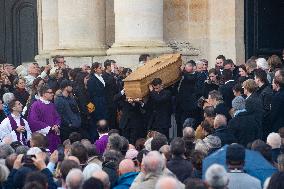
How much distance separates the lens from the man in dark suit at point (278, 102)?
19.2m

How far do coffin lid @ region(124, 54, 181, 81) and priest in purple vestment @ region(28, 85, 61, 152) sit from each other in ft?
4.63

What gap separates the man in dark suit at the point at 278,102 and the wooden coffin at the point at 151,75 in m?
2.75

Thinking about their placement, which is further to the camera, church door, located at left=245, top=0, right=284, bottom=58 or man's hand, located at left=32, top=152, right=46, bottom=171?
church door, located at left=245, top=0, right=284, bottom=58

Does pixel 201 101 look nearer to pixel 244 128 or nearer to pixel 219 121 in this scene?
pixel 244 128

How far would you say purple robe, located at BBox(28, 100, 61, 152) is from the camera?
20984 mm

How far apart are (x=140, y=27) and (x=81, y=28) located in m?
1.99

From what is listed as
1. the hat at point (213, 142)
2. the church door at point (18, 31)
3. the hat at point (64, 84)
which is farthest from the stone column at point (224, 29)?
the church door at point (18, 31)


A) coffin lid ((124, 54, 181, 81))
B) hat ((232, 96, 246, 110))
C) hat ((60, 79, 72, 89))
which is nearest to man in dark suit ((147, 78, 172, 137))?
coffin lid ((124, 54, 181, 81))

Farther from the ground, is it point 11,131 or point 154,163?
point 154,163

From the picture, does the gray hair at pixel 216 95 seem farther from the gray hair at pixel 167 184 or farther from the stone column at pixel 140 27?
the gray hair at pixel 167 184

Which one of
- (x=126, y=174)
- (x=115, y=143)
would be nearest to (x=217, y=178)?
(x=126, y=174)

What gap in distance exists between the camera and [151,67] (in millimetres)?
21938

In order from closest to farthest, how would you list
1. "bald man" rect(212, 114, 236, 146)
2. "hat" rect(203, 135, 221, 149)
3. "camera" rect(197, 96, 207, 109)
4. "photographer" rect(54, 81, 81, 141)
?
1. "hat" rect(203, 135, 221, 149)
2. "bald man" rect(212, 114, 236, 146)
3. "camera" rect(197, 96, 207, 109)
4. "photographer" rect(54, 81, 81, 141)

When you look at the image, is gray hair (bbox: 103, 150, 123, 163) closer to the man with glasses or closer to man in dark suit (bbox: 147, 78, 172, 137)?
man in dark suit (bbox: 147, 78, 172, 137)
